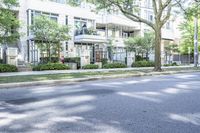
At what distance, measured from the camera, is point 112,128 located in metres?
5.43

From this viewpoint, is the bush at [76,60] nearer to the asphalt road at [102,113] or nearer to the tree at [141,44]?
the tree at [141,44]

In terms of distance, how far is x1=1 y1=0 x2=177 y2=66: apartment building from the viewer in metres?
31.9

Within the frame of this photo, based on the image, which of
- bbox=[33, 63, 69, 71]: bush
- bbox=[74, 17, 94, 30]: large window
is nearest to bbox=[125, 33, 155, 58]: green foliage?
bbox=[74, 17, 94, 30]: large window

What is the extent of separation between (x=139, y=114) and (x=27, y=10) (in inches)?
1103

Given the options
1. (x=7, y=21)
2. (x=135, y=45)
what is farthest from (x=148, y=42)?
(x=7, y=21)

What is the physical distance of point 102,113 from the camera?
6652mm

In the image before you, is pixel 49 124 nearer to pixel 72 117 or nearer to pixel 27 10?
pixel 72 117

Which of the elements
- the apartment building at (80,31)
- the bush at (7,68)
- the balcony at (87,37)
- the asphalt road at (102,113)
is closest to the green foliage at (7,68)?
the bush at (7,68)

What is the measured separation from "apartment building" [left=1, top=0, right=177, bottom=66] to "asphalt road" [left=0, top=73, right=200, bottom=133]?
19786mm

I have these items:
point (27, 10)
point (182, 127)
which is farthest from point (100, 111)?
point (27, 10)

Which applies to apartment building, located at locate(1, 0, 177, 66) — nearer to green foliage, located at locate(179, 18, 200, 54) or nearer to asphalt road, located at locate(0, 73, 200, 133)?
Result: green foliage, located at locate(179, 18, 200, 54)

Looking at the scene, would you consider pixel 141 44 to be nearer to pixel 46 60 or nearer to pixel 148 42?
pixel 148 42

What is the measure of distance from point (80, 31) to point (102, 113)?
29.4 m

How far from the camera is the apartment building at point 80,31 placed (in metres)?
31.9
